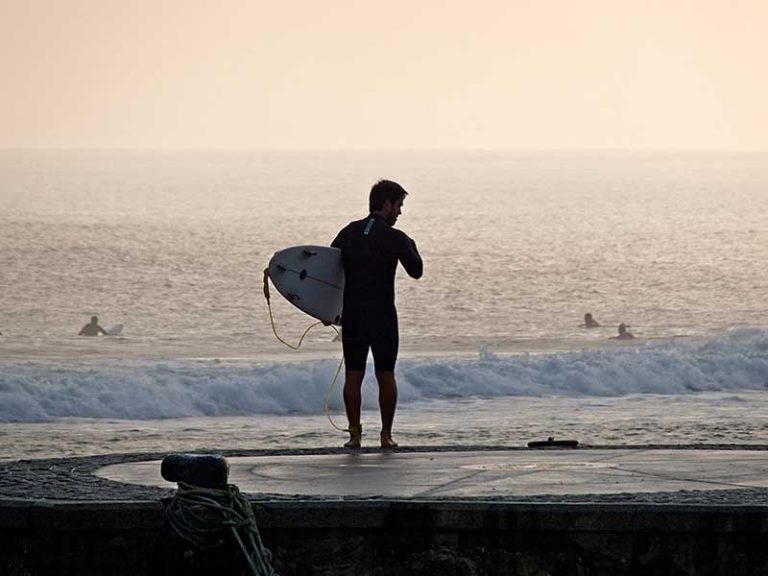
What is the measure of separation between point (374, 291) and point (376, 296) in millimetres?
37

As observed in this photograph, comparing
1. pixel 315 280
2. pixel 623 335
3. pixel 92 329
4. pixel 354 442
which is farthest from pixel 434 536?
pixel 623 335

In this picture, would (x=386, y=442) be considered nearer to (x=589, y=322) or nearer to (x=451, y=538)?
(x=451, y=538)

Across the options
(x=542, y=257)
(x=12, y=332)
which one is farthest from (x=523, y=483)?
(x=542, y=257)

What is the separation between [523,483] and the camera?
414 inches

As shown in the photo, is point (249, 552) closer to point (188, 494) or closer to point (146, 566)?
point (188, 494)

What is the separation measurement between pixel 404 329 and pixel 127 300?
40.9ft

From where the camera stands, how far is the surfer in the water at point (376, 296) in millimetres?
13031

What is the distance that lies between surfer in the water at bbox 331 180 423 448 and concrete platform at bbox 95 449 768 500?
0.57 meters

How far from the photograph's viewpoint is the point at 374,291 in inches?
514

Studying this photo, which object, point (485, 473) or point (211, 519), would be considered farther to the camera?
point (485, 473)

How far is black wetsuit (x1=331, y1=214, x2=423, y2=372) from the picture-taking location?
13023 millimetres

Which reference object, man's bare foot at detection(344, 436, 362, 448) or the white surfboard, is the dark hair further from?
man's bare foot at detection(344, 436, 362, 448)

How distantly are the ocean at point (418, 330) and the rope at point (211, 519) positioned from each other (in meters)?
15.4

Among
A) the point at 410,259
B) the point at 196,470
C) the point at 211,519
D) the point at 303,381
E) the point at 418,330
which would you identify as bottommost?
the point at 418,330
